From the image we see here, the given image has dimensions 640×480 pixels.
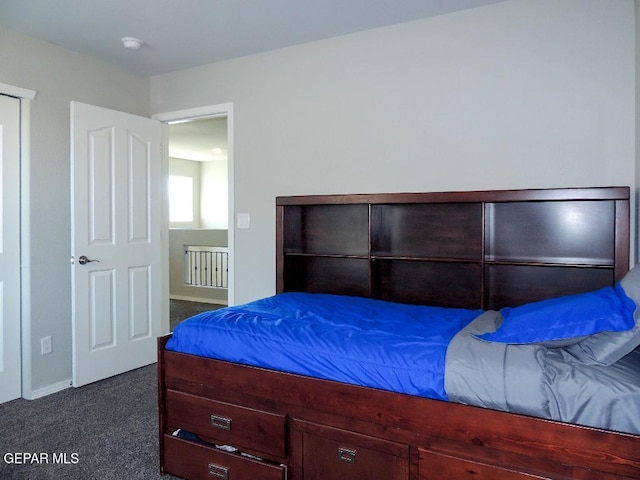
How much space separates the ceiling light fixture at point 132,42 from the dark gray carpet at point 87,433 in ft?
7.82

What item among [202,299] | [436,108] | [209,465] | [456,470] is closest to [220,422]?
[209,465]

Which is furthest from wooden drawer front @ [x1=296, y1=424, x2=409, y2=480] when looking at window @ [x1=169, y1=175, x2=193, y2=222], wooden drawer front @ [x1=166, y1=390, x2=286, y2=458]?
window @ [x1=169, y1=175, x2=193, y2=222]

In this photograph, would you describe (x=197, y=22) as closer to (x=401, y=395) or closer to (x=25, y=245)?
(x=25, y=245)

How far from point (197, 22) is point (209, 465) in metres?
2.48

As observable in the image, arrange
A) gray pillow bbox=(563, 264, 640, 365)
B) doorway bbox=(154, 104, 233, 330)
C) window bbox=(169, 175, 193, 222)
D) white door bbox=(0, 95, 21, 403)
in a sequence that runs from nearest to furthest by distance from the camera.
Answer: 1. gray pillow bbox=(563, 264, 640, 365)
2. white door bbox=(0, 95, 21, 403)
3. doorway bbox=(154, 104, 233, 330)
4. window bbox=(169, 175, 193, 222)

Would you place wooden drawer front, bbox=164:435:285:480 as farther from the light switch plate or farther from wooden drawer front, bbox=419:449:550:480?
the light switch plate

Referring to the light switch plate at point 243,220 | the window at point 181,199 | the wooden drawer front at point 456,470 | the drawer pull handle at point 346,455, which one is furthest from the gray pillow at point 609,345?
the window at point 181,199

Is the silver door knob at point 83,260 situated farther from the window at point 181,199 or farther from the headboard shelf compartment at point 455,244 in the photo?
the window at point 181,199

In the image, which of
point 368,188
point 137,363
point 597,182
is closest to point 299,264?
point 368,188

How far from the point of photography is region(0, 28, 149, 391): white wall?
305cm

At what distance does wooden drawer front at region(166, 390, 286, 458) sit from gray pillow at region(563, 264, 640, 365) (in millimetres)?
1143

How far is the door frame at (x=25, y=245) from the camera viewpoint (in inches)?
120

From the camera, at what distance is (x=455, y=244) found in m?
2.72

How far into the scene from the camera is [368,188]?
297cm
